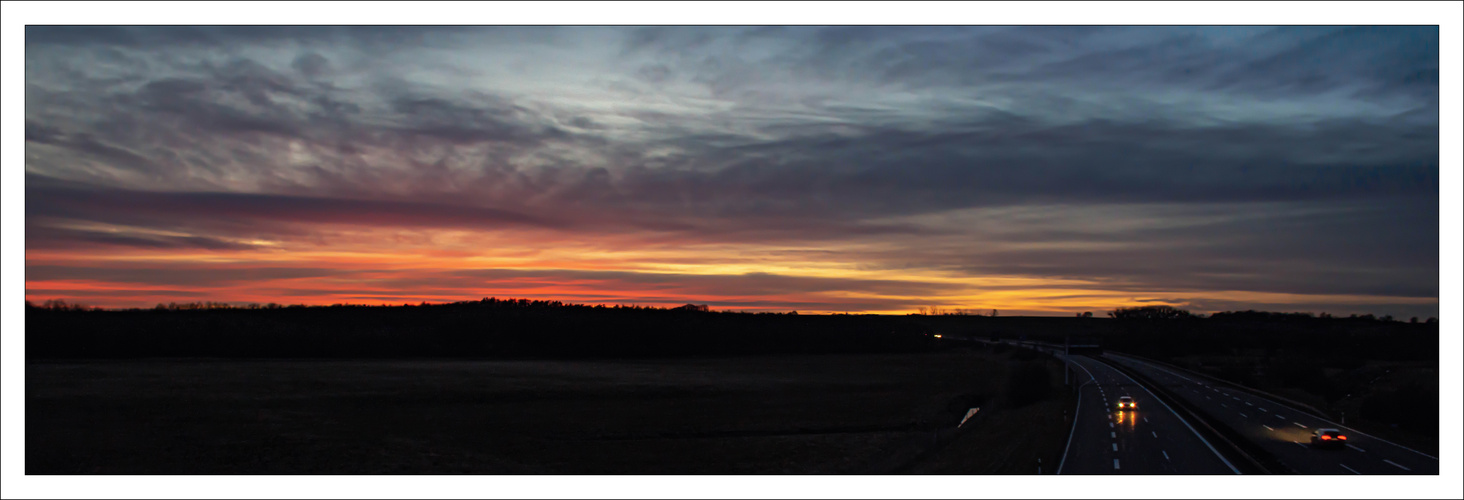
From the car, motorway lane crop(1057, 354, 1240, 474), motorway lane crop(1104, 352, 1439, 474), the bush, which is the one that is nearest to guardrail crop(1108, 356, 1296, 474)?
motorway lane crop(1104, 352, 1439, 474)

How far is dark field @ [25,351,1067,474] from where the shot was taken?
38.6 metres

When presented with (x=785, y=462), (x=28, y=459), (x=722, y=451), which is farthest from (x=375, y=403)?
(x=785, y=462)

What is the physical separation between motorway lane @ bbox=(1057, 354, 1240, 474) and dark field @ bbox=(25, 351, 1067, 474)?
176 cm

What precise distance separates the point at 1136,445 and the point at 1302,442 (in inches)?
385

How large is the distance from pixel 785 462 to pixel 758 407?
2506cm

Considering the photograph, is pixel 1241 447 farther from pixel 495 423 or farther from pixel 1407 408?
pixel 495 423

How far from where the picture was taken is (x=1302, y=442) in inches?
1631

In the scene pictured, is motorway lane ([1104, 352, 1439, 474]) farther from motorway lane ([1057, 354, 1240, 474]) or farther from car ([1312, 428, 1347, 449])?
motorway lane ([1057, 354, 1240, 474])

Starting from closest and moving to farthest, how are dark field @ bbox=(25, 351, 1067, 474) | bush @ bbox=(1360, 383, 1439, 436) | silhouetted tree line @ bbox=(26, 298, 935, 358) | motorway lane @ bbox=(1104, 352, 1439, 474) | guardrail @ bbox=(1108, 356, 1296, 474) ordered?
guardrail @ bbox=(1108, 356, 1296, 474) → motorway lane @ bbox=(1104, 352, 1439, 474) → dark field @ bbox=(25, 351, 1067, 474) → bush @ bbox=(1360, 383, 1439, 436) → silhouetted tree line @ bbox=(26, 298, 935, 358)

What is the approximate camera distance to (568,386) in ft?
271

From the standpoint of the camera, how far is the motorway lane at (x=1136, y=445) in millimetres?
32125

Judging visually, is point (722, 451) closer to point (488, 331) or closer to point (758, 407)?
point (758, 407)

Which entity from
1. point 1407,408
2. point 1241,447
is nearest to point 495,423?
point 1241,447

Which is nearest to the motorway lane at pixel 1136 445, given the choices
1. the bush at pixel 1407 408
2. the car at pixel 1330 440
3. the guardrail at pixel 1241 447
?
the guardrail at pixel 1241 447
